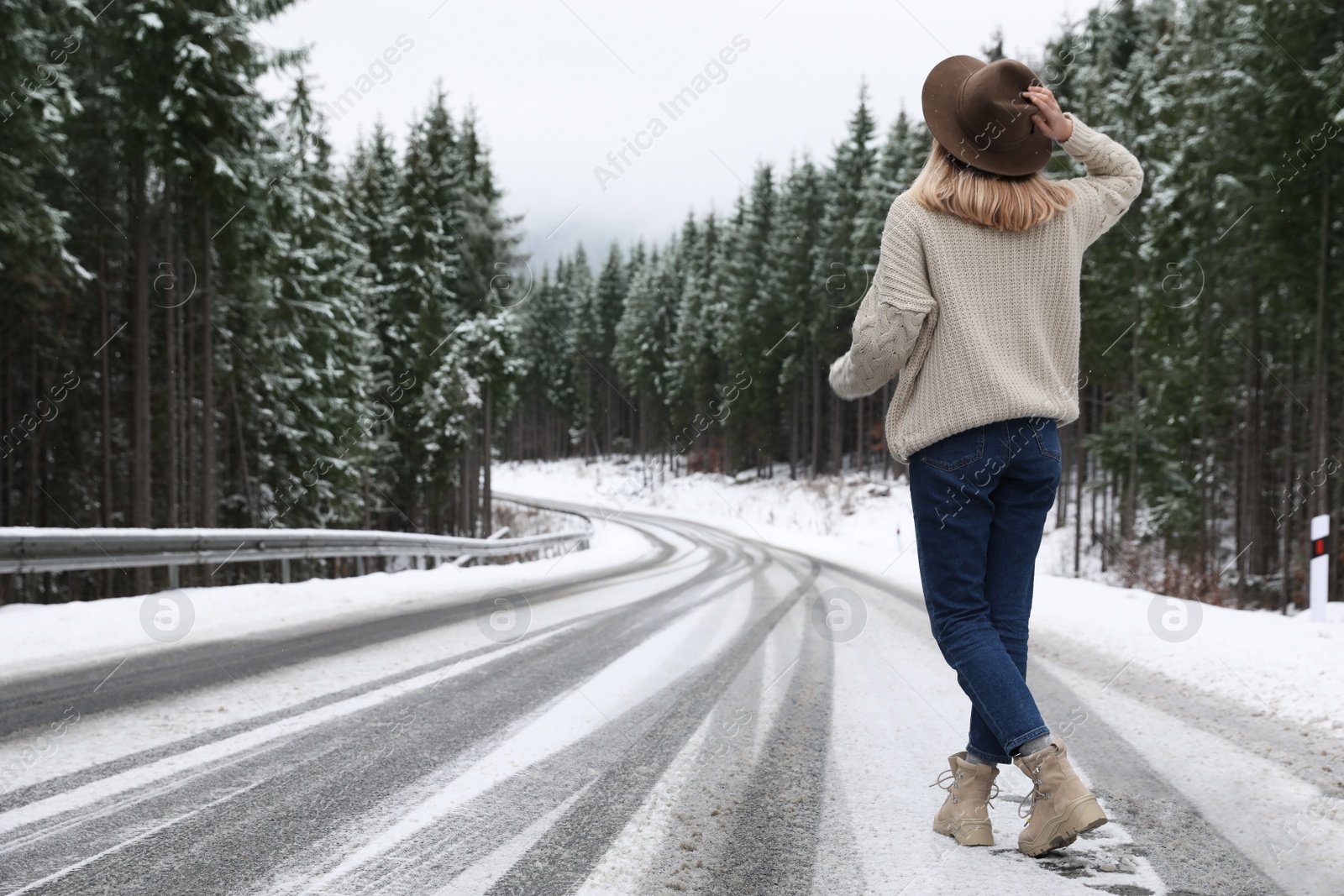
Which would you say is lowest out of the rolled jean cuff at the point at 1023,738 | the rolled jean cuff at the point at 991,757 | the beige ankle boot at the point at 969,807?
the beige ankle boot at the point at 969,807

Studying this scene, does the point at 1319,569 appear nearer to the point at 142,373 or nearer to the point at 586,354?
the point at 142,373

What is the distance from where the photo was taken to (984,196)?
2.58m

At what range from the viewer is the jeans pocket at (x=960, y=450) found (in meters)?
2.55

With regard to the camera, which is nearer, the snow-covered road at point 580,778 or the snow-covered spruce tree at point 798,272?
the snow-covered road at point 580,778

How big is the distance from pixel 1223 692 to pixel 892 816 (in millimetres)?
3354

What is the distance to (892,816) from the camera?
2727 millimetres

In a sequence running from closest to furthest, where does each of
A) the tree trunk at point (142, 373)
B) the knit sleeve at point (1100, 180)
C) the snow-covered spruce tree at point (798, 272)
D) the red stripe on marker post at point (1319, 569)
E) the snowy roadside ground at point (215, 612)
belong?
the knit sleeve at point (1100, 180), the snowy roadside ground at point (215, 612), the red stripe on marker post at point (1319, 569), the tree trunk at point (142, 373), the snow-covered spruce tree at point (798, 272)

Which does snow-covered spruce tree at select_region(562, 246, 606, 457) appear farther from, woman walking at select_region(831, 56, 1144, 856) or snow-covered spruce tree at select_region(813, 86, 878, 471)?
woman walking at select_region(831, 56, 1144, 856)

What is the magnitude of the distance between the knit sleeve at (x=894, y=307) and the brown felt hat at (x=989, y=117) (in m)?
0.25

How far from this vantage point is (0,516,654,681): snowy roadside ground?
5.68 metres

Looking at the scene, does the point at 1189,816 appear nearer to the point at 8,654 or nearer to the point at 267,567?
the point at 8,654

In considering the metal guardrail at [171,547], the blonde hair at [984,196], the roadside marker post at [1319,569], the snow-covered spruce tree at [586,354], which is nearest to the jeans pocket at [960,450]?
the blonde hair at [984,196]

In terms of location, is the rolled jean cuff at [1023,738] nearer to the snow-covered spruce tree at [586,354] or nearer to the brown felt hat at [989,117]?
the brown felt hat at [989,117]

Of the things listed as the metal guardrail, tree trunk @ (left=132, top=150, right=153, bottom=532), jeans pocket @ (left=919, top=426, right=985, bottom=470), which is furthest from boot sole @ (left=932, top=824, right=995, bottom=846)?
tree trunk @ (left=132, top=150, right=153, bottom=532)
